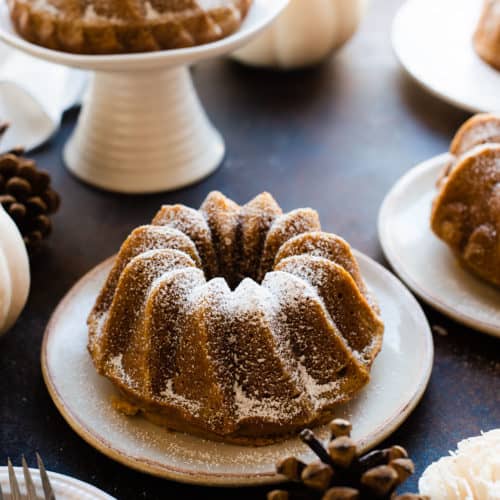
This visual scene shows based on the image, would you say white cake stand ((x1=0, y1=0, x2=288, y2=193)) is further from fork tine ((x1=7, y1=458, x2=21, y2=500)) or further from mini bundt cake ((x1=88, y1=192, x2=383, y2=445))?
fork tine ((x1=7, y1=458, x2=21, y2=500))

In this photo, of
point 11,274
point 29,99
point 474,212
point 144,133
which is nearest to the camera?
point 11,274

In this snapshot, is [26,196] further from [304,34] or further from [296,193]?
[304,34]

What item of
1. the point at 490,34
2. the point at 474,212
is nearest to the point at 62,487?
the point at 474,212

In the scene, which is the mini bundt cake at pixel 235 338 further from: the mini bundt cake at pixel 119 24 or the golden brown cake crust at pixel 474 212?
the mini bundt cake at pixel 119 24

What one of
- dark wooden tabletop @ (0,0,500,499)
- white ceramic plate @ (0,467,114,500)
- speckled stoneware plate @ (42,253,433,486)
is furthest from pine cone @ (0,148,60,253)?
white ceramic plate @ (0,467,114,500)

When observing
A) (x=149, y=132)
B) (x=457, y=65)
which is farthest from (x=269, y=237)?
(x=457, y=65)
